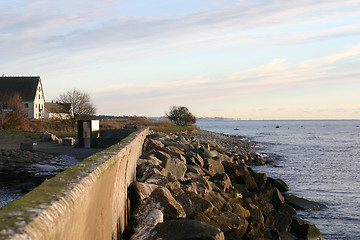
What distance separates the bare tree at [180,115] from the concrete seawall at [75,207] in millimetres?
68923

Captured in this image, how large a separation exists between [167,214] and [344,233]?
763 centimetres

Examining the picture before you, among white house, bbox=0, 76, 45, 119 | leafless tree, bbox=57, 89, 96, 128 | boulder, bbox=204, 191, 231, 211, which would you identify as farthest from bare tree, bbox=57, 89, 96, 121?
boulder, bbox=204, 191, 231, 211

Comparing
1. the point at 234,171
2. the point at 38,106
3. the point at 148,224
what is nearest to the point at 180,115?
the point at 38,106

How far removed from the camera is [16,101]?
155 feet

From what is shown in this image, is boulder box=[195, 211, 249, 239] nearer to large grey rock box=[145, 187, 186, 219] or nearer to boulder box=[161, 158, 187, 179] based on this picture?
large grey rock box=[145, 187, 186, 219]

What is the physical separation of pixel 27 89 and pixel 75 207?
7350cm

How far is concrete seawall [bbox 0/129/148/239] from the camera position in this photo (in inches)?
95.5

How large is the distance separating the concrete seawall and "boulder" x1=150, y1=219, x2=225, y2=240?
729mm

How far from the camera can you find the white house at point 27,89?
69375mm

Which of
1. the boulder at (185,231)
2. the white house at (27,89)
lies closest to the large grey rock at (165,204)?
the boulder at (185,231)

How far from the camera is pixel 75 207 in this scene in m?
3.27

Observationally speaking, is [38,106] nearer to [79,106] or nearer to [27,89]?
[27,89]

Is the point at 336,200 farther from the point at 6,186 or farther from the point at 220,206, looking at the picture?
the point at 6,186

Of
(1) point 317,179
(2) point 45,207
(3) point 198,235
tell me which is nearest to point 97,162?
(3) point 198,235
